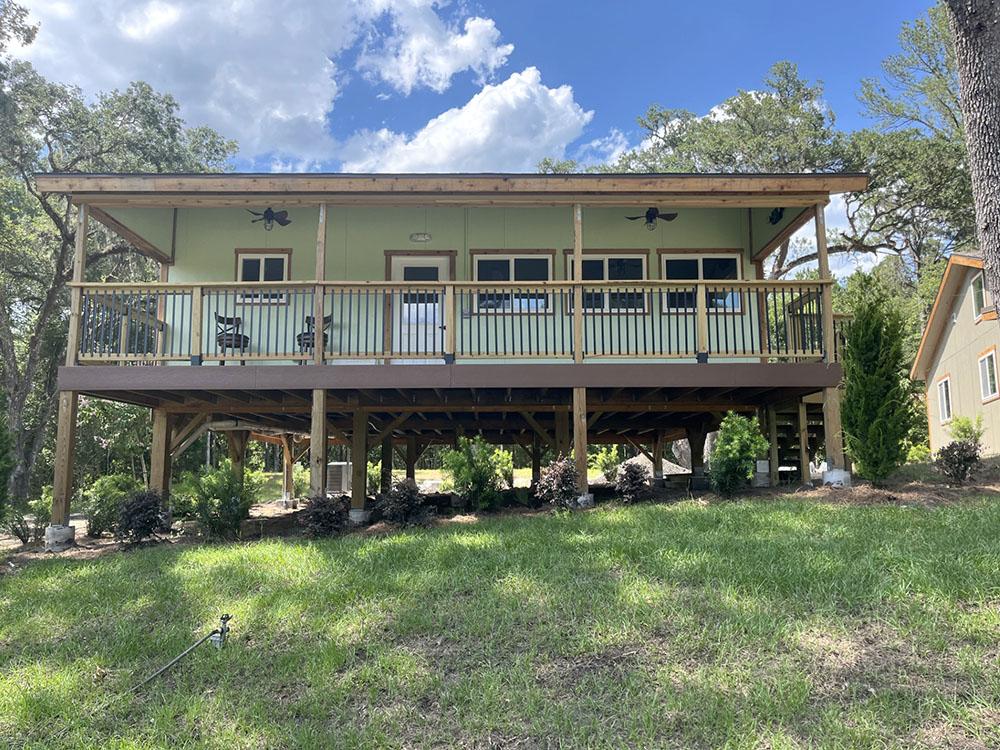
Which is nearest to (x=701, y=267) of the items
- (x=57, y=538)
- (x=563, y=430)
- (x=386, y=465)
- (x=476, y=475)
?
(x=563, y=430)

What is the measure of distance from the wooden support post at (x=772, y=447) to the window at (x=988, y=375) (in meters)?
10.4

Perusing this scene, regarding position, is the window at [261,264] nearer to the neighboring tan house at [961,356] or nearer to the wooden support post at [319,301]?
the wooden support post at [319,301]

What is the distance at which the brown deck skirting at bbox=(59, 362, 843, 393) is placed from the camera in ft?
29.9

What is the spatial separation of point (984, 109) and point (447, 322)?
6.21 m

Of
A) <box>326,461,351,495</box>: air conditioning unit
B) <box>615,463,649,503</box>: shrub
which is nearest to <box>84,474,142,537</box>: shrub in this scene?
<box>615,463,649,503</box>: shrub

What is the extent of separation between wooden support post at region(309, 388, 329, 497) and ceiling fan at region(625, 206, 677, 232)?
576cm

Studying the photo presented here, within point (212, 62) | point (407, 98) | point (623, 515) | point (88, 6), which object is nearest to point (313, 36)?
point (212, 62)

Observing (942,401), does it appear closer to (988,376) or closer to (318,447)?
(988,376)

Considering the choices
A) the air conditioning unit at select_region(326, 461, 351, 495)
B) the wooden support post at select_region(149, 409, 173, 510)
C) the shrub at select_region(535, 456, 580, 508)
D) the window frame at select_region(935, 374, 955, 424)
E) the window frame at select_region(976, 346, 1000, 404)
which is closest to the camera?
the shrub at select_region(535, 456, 580, 508)

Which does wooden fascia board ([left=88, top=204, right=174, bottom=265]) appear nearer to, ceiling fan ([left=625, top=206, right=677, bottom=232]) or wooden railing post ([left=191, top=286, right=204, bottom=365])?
wooden railing post ([left=191, top=286, right=204, bottom=365])

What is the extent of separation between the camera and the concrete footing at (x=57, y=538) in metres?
8.69

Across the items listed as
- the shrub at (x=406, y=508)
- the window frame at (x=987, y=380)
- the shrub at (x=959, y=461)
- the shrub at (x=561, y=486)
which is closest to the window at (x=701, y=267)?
the shrub at (x=959, y=461)

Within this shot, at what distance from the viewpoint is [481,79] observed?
27.4 metres

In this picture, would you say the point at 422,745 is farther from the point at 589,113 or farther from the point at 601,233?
the point at 589,113
